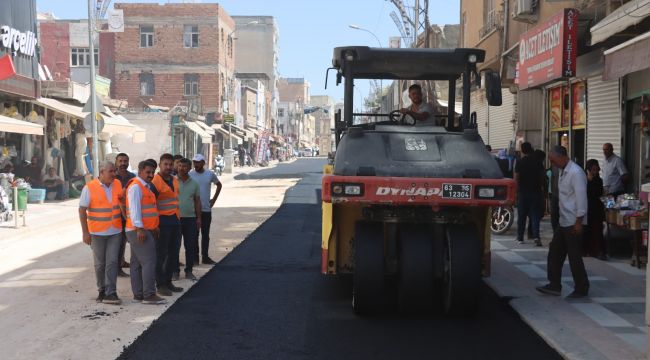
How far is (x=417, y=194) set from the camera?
7.50 m

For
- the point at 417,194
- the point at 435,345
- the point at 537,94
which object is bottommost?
the point at 435,345

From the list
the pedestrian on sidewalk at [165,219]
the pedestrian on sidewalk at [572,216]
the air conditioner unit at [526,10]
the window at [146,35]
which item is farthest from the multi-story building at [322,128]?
the pedestrian on sidewalk at [572,216]

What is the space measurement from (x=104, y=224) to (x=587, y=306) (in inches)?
205

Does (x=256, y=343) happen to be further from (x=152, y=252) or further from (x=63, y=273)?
(x=63, y=273)

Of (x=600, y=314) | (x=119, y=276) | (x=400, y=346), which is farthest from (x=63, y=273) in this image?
(x=600, y=314)

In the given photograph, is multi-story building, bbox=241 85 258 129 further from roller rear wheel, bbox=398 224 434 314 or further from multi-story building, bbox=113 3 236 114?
roller rear wheel, bbox=398 224 434 314

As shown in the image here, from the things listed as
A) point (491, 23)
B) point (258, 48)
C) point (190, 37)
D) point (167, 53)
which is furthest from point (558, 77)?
point (258, 48)

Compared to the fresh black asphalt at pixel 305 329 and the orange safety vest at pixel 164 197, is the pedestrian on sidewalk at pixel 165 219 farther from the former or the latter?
the fresh black asphalt at pixel 305 329

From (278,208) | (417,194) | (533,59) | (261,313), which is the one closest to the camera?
(417,194)

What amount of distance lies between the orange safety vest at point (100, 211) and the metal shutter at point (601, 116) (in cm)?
975

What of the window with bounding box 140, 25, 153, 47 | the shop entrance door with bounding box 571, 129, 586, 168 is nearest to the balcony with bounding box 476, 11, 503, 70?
the shop entrance door with bounding box 571, 129, 586, 168

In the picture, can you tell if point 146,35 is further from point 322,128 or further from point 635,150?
point 322,128

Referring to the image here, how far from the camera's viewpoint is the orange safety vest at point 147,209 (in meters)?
8.56

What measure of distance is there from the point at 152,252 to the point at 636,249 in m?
6.66
